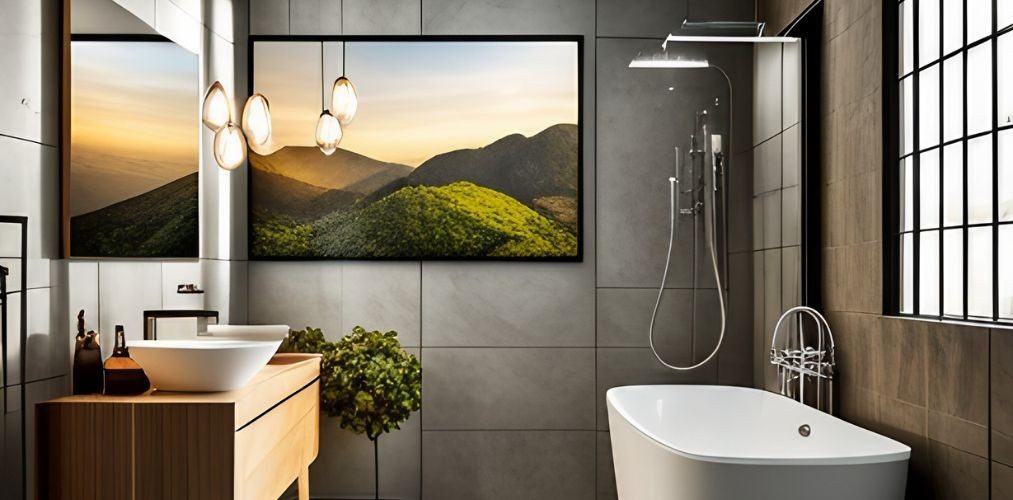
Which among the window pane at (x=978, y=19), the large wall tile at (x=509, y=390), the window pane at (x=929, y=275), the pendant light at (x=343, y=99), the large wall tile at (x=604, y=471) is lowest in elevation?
the large wall tile at (x=604, y=471)

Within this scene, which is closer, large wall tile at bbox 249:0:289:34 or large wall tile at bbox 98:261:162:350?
large wall tile at bbox 98:261:162:350

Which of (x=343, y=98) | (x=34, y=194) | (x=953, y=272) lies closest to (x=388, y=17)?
(x=343, y=98)

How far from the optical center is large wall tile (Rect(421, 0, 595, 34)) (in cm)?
401

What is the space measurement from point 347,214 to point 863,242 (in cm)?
232

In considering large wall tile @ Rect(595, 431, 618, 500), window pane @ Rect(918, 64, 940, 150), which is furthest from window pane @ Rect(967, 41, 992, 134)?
large wall tile @ Rect(595, 431, 618, 500)

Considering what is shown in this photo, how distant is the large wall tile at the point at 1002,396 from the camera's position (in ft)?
6.87

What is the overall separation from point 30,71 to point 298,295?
5.98ft

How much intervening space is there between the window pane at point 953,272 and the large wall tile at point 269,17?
10.0 ft

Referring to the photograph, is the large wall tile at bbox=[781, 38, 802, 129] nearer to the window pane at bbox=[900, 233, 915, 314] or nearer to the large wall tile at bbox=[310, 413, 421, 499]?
the window pane at bbox=[900, 233, 915, 314]

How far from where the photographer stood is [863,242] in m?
2.93

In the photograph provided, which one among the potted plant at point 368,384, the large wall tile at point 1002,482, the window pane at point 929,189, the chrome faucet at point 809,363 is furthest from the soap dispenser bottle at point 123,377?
the window pane at point 929,189

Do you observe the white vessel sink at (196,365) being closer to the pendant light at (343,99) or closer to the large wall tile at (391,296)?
the pendant light at (343,99)

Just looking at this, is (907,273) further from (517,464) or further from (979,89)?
(517,464)

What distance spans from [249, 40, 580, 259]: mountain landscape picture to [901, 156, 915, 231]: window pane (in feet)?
5.15
